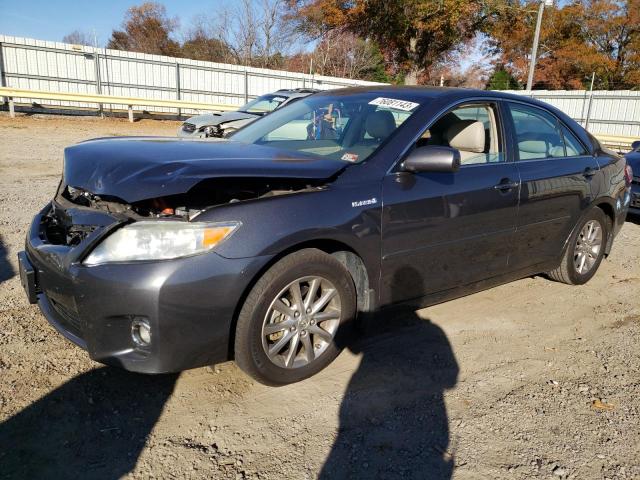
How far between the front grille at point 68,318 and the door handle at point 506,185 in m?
2.81

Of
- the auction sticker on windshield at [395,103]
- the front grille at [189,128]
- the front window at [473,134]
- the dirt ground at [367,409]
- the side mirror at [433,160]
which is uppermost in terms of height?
the auction sticker on windshield at [395,103]

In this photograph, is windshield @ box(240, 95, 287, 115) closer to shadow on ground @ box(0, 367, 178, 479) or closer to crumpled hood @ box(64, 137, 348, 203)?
crumpled hood @ box(64, 137, 348, 203)

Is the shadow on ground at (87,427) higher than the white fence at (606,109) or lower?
lower

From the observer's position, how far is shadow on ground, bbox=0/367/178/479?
2.37 m

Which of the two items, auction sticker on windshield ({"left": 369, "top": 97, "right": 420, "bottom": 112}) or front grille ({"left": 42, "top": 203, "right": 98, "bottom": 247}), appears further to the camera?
auction sticker on windshield ({"left": 369, "top": 97, "right": 420, "bottom": 112})

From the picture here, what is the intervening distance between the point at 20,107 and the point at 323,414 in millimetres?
20271

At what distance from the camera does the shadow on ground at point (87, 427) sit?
2.37 metres

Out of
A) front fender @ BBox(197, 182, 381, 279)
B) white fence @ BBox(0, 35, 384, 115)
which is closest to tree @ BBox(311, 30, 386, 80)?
white fence @ BBox(0, 35, 384, 115)

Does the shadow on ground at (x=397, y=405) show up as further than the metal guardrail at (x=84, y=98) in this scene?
No

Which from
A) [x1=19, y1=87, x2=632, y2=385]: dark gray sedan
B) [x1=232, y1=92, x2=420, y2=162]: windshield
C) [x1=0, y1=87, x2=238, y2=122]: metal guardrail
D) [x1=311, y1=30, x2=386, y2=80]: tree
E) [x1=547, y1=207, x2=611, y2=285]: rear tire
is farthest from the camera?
[x1=311, y1=30, x2=386, y2=80]: tree

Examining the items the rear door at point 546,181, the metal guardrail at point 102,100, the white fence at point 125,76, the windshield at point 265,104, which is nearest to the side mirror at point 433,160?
the rear door at point 546,181

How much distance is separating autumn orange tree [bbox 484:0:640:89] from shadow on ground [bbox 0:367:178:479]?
33.5m

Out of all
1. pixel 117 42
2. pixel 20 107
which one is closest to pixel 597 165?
pixel 20 107

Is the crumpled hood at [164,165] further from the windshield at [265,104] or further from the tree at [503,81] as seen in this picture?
the tree at [503,81]
